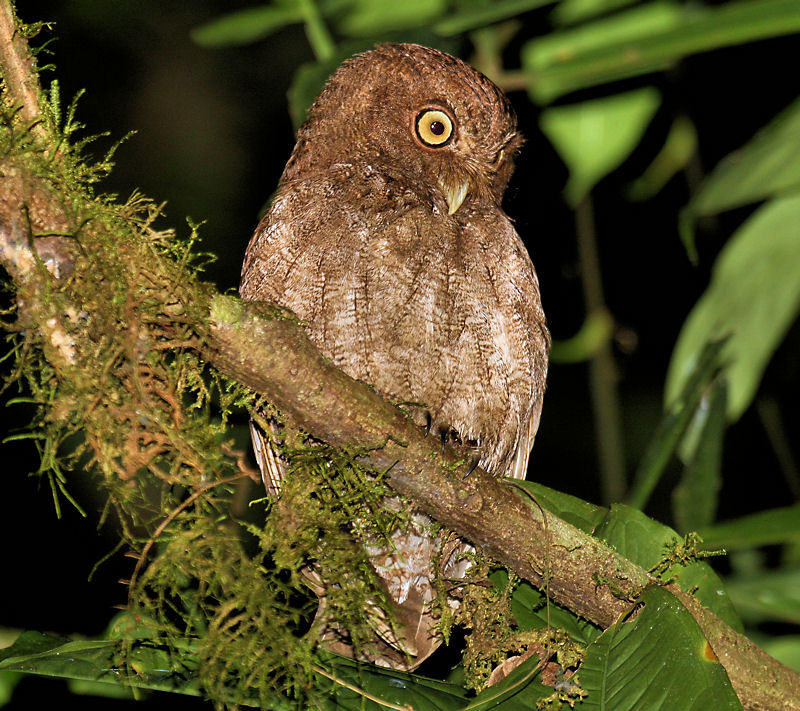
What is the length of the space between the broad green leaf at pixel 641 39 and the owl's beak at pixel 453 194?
55 centimetres

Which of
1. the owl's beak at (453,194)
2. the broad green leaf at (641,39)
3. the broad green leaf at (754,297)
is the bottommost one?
the broad green leaf at (754,297)

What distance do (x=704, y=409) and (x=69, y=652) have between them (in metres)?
2.44

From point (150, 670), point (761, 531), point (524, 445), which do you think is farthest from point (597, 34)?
point (150, 670)

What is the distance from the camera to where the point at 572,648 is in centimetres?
204

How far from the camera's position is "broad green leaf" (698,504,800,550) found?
8.94 feet

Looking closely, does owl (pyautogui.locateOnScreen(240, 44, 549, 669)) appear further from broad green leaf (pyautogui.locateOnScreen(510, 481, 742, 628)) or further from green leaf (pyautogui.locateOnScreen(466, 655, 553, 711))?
green leaf (pyautogui.locateOnScreen(466, 655, 553, 711))

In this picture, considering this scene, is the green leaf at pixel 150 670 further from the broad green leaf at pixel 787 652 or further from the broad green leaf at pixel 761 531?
the broad green leaf at pixel 787 652

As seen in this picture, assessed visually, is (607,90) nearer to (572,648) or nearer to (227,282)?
(572,648)

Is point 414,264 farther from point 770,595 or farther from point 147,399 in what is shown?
point 770,595

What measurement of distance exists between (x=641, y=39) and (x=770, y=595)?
2360 millimetres

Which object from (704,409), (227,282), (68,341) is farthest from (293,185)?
(227,282)

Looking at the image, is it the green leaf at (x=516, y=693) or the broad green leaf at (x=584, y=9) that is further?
the broad green leaf at (x=584, y=9)

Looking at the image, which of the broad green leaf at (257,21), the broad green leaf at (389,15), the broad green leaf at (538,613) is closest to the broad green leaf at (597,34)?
the broad green leaf at (389,15)

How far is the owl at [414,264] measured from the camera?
2.50 metres
